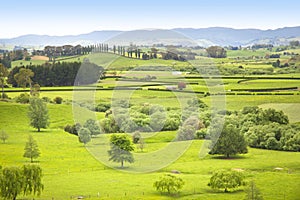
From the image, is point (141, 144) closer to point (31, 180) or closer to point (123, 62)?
point (31, 180)

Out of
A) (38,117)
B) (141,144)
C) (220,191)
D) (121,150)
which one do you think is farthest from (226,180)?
(38,117)

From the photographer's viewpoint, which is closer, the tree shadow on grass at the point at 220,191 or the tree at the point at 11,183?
the tree at the point at 11,183

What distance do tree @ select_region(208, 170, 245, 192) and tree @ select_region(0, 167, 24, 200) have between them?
20.1 meters

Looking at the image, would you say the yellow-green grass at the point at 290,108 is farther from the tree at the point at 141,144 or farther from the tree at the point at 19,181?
the tree at the point at 19,181

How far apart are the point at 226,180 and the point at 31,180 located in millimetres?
20358

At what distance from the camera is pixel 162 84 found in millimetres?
139875

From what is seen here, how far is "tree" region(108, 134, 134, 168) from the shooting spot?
222ft

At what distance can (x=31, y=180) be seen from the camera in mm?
52125

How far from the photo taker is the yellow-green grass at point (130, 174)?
54350mm

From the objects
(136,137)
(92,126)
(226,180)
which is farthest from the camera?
(92,126)

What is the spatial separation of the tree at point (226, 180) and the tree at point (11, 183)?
2012 cm

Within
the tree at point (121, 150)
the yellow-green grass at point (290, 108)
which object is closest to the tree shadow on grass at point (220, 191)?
the tree at point (121, 150)

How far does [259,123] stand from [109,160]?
37.9 metres

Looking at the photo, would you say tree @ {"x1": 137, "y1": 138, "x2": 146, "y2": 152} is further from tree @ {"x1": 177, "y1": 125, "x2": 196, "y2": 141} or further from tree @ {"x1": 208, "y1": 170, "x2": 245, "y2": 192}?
tree @ {"x1": 208, "y1": 170, "x2": 245, "y2": 192}
